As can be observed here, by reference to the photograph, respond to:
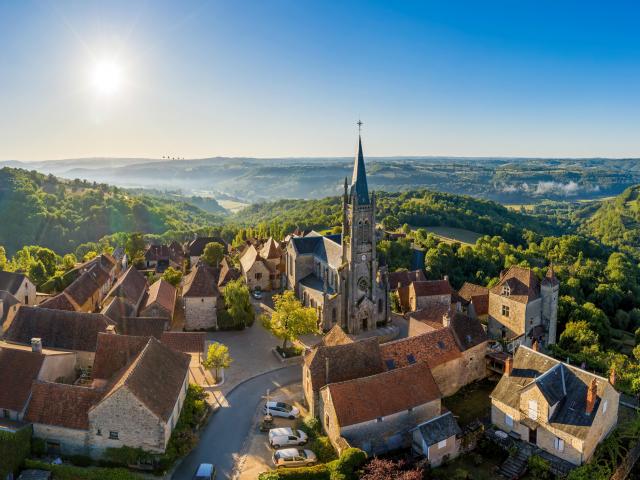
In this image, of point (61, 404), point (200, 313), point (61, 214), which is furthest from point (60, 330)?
point (61, 214)

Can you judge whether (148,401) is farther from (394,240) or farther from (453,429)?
(394,240)

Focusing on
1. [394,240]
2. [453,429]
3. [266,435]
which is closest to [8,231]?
[394,240]

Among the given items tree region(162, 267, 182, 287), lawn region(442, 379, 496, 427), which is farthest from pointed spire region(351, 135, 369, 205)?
tree region(162, 267, 182, 287)

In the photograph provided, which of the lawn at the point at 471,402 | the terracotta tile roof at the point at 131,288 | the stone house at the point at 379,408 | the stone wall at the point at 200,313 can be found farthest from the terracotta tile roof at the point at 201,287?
the lawn at the point at 471,402

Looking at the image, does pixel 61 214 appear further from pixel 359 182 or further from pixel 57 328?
pixel 359 182

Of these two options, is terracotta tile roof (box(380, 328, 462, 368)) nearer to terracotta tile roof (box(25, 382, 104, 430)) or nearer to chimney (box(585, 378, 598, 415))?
chimney (box(585, 378, 598, 415))

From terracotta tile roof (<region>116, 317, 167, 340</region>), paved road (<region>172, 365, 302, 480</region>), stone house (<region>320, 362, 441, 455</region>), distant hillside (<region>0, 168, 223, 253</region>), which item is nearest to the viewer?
paved road (<region>172, 365, 302, 480</region>)

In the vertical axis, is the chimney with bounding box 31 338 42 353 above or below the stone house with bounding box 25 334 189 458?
above
